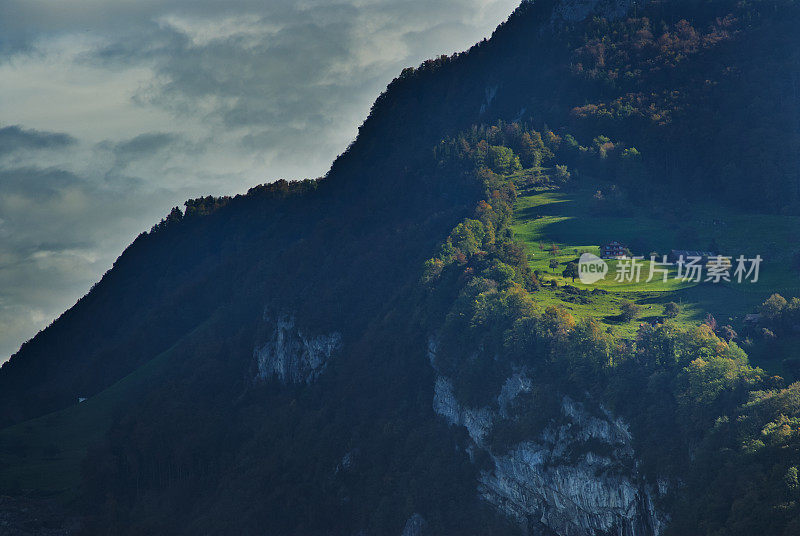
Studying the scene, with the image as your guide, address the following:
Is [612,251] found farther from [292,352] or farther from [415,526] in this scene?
[292,352]

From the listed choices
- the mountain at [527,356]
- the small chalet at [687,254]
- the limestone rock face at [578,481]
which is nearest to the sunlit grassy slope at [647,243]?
the mountain at [527,356]

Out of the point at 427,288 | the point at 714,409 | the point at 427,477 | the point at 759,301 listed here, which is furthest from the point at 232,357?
the point at 714,409

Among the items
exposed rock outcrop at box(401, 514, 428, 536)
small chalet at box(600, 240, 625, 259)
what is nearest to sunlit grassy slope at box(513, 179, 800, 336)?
small chalet at box(600, 240, 625, 259)

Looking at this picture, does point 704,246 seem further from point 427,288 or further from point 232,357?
point 232,357

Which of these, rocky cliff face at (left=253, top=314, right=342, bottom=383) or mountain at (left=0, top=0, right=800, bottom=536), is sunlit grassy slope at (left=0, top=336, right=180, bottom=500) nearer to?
mountain at (left=0, top=0, right=800, bottom=536)

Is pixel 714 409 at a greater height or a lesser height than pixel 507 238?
lesser

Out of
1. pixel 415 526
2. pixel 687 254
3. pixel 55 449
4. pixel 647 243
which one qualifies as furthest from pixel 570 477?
pixel 55 449
